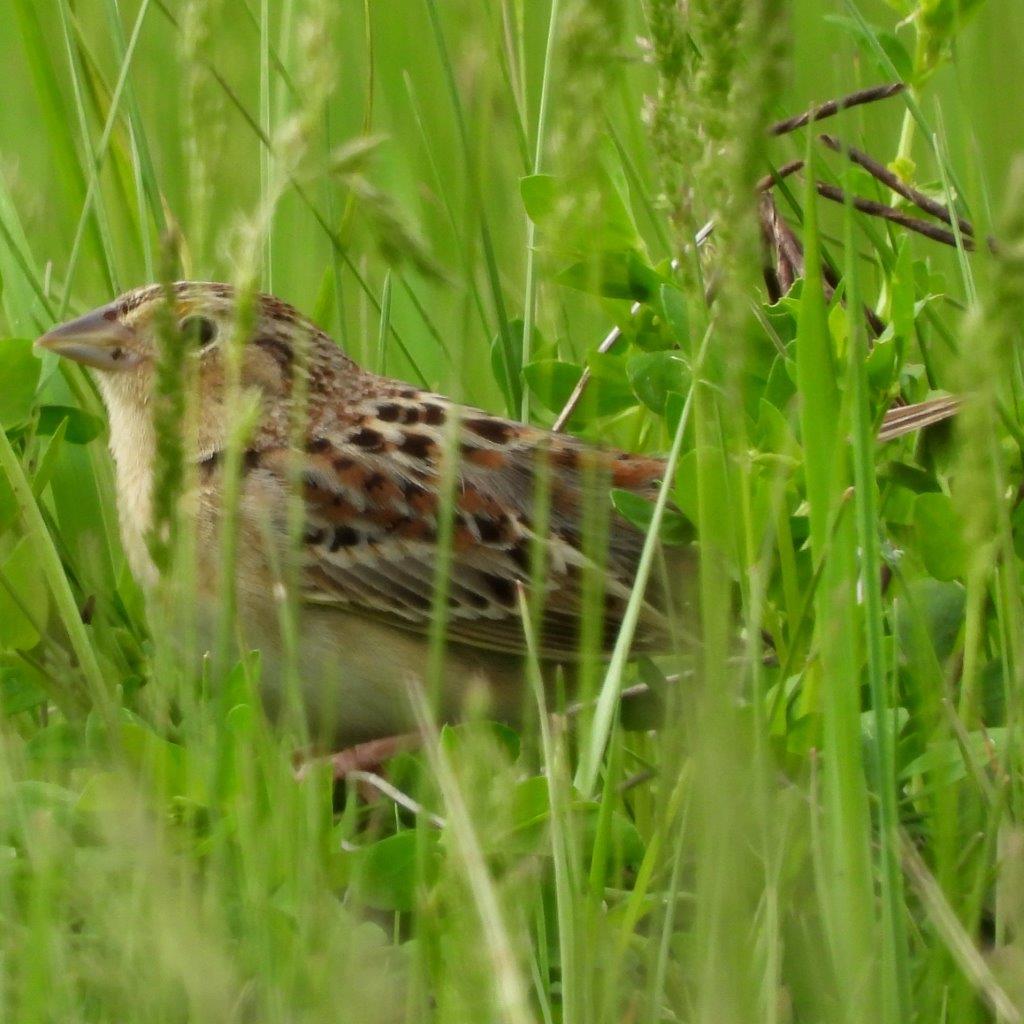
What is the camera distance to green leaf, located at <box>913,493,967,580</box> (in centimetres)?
258

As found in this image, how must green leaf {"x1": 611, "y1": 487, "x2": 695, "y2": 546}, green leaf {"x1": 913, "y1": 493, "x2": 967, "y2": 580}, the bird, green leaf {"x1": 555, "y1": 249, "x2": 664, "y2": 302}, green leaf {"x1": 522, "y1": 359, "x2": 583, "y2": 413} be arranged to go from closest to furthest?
green leaf {"x1": 913, "y1": 493, "x2": 967, "y2": 580} < green leaf {"x1": 611, "y1": 487, "x2": 695, "y2": 546} < green leaf {"x1": 555, "y1": 249, "x2": 664, "y2": 302} < green leaf {"x1": 522, "y1": 359, "x2": 583, "y2": 413} < the bird

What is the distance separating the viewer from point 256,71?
528 cm

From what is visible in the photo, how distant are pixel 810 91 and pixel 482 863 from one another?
382 centimetres

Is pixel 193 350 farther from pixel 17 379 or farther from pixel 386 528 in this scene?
pixel 386 528

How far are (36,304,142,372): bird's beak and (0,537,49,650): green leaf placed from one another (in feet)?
1.75

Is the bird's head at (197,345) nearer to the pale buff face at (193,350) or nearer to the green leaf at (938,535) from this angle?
the pale buff face at (193,350)

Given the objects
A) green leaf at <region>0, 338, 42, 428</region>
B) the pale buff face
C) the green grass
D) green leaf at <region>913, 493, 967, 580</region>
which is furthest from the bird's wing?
green leaf at <region>913, 493, 967, 580</region>

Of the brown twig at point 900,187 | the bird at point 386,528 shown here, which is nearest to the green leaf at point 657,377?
the bird at point 386,528

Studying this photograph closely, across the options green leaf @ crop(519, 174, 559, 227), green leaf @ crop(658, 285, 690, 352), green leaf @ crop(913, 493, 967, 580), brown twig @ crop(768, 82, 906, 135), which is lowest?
green leaf @ crop(913, 493, 967, 580)

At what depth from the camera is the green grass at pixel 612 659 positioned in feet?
4.70

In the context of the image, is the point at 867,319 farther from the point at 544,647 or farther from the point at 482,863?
the point at 482,863

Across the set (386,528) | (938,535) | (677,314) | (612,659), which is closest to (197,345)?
(386,528)

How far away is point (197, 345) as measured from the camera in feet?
10.2

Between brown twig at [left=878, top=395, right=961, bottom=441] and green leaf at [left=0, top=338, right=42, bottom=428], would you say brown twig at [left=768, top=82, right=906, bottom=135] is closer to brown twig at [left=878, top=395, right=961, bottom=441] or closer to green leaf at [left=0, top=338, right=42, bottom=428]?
brown twig at [left=878, top=395, right=961, bottom=441]
